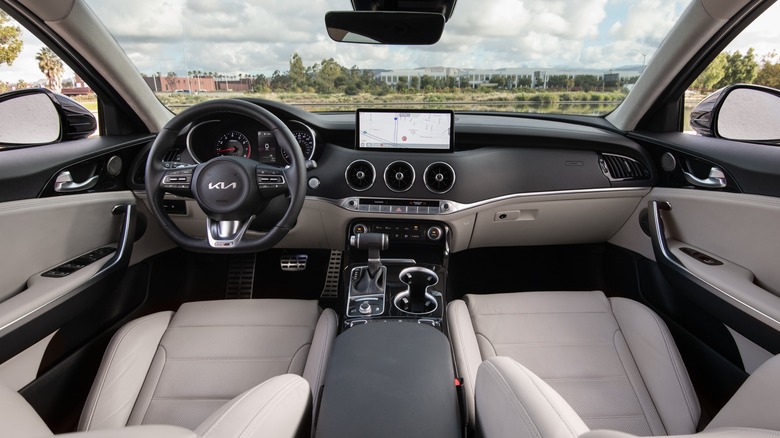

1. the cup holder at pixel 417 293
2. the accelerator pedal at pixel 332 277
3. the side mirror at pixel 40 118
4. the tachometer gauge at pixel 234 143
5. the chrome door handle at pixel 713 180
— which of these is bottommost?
the accelerator pedal at pixel 332 277

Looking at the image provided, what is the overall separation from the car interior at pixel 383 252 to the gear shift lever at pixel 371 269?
0.01m

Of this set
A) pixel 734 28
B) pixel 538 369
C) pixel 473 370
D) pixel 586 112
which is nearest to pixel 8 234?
pixel 473 370

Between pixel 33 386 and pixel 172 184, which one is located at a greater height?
pixel 172 184

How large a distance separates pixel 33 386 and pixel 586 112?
3.03 metres

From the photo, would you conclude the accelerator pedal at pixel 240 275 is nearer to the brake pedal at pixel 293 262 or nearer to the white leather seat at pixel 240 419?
the brake pedal at pixel 293 262

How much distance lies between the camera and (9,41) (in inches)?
79.2

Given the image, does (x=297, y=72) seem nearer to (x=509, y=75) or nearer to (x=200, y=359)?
(x=509, y=75)

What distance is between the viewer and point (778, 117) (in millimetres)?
2020

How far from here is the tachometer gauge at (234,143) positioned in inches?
99.4

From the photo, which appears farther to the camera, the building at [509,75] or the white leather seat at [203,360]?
the building at [509,75]

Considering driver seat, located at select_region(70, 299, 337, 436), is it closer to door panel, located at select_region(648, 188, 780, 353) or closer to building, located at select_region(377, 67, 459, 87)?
building, located at select_region(377, 67, 459, 87)

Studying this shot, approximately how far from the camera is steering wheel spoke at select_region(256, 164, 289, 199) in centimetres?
197

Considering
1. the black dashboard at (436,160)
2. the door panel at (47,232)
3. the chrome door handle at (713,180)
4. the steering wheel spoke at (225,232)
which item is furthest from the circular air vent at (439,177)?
the door panel at (47,232)

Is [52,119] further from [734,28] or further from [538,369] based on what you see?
[734,28]
